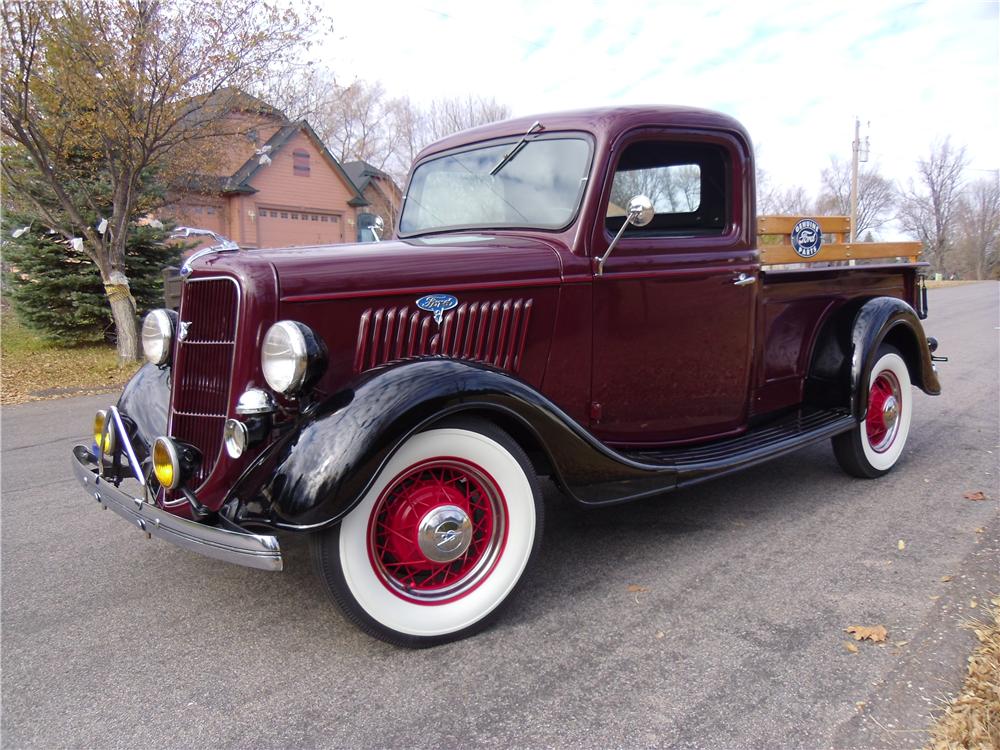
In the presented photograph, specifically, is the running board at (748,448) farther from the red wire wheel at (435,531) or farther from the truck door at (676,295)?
the red wire wheel at (435,531)

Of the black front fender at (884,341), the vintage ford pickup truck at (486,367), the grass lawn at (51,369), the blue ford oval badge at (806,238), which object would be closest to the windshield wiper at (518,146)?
the vintage ford pickup truck at (486,367)

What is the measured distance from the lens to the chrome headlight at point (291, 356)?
2312 mm

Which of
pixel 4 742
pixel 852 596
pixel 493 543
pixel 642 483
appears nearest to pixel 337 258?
pixel 493 543

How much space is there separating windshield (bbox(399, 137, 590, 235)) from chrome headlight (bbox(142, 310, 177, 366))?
1.28 meters

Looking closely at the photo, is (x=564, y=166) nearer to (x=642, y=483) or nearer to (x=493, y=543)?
(x=642, y=483)

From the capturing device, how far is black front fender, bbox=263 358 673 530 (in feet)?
7.16

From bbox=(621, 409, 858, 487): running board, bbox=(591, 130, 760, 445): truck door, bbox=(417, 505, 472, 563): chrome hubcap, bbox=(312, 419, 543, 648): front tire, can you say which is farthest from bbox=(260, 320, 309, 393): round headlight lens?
bbox=(621, 409, 858, 487): running board

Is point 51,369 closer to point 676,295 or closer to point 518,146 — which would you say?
point 518,146

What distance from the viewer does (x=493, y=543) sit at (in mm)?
2605

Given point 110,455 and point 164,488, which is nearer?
point 164,488

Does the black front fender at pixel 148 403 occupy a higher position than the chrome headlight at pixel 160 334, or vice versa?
the chrome headlight at pixel 160 334

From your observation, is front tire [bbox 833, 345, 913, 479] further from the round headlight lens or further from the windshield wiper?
the round headlight lens

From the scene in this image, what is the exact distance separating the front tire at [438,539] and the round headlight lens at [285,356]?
42 centimetres

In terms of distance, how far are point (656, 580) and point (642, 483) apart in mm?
394
